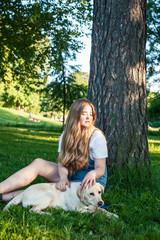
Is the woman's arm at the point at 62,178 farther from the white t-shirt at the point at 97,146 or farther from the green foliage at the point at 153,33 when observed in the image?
the green foliage at the point at 153,33

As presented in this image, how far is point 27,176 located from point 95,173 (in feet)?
3.14

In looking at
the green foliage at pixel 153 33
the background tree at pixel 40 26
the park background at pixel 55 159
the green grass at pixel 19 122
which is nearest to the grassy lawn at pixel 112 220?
the park background at pixel 55 159

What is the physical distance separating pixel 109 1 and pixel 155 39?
13.6 metres

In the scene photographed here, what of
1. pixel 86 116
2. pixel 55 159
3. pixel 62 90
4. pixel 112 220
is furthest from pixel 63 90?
pixel 112 220

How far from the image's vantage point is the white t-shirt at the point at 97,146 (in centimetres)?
361

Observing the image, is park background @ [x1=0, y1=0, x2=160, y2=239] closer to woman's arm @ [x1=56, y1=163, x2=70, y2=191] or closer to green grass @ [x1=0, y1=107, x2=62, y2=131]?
woman's arm @ [x1=56, y1=163, x2=70, y2=191]

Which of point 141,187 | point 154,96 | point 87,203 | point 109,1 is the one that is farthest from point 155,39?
point 87,203

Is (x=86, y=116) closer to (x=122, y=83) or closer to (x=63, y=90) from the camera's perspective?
(x=122, y=83)

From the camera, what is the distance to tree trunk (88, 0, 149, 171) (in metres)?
4.48

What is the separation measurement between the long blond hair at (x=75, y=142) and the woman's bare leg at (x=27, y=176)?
9.5 inches

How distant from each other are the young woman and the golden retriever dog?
25 centimetres

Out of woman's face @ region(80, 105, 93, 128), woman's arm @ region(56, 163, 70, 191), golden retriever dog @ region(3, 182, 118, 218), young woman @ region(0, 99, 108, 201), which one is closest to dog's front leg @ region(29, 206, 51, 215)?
golden retriever dog @ region(3, 182, 118, 218)

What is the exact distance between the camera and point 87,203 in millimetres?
3184

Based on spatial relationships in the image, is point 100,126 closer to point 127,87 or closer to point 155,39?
point 127,87
